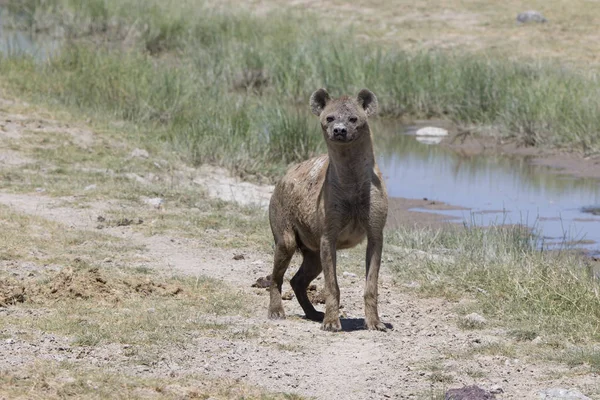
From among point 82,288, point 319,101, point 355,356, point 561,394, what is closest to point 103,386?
point 355,356

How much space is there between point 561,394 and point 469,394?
1.62 ft

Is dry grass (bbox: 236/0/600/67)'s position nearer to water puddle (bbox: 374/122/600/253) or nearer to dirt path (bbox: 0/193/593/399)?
water puddle (bbox: 374/122/600/253)

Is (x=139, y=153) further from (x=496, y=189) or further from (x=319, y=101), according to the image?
(x=319, y=101)

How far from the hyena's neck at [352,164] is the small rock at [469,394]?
196 centimetres

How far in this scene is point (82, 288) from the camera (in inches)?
312

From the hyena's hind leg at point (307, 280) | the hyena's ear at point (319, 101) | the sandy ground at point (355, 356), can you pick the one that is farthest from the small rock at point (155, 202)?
the hyena's ear at point (319, 101)

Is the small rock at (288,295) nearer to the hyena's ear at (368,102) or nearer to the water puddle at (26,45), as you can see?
the hyena's ear at (368,102)

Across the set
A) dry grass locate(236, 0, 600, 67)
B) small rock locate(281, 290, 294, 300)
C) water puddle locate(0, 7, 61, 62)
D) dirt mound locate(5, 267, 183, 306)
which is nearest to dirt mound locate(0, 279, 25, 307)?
dirt mound locate(5, 267, 183, 306)

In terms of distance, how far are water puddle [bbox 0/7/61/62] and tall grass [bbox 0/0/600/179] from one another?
1.97 feet

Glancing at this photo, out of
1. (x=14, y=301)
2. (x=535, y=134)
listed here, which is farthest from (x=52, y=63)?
(x=14, y=301)

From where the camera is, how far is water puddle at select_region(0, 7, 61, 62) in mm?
18781

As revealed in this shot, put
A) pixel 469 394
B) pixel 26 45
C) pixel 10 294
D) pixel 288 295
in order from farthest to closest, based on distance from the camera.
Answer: pixel 26 45, pixel 288 295, pixel 10 294, pixel 469 394

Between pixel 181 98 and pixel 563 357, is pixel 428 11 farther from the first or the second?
pixel 563 357

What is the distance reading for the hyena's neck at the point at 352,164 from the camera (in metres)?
7.63
